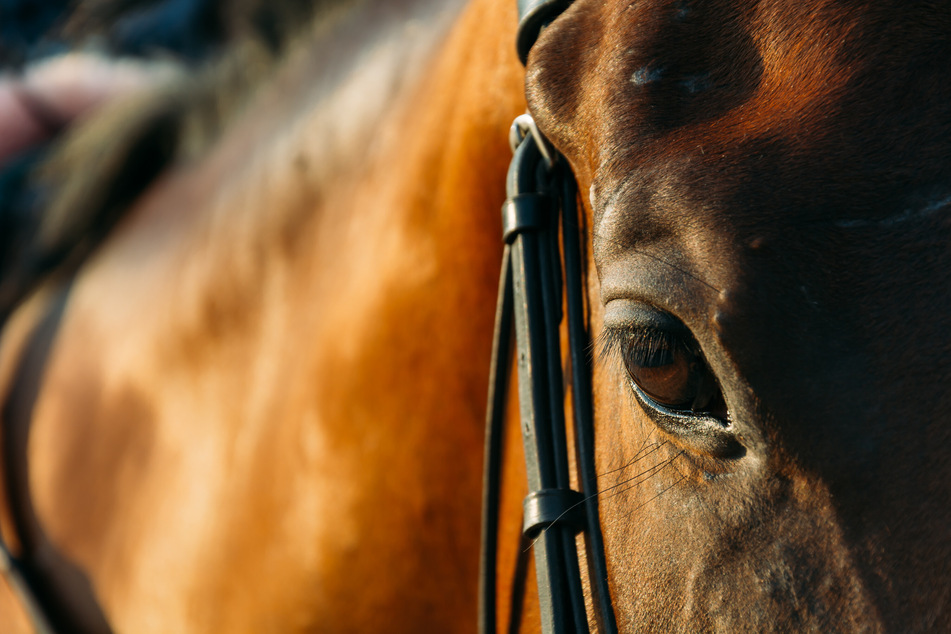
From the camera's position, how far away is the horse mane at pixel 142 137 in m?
1.74

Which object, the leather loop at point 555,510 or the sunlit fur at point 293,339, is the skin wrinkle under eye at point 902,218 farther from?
the sunlit fur at point 293,339

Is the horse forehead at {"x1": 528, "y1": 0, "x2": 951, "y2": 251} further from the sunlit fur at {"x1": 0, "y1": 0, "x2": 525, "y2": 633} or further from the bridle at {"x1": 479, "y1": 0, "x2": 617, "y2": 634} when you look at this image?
the sunlit fur at {"x1": 0, "y1": 0, "x2": 525, "y2": 633}

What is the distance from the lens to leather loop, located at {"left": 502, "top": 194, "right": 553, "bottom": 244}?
87cm

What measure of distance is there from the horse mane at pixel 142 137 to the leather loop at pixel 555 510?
3.88 ft

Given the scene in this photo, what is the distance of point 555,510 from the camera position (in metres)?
0.82

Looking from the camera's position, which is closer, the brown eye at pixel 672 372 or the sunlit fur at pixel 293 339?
the brown eye at pixel 672 372

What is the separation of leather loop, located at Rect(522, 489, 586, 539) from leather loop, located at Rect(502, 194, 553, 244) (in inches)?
10.7

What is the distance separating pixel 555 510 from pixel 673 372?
0.75 ft

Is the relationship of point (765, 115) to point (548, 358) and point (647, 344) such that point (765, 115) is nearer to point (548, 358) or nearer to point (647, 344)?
point (647, 344)

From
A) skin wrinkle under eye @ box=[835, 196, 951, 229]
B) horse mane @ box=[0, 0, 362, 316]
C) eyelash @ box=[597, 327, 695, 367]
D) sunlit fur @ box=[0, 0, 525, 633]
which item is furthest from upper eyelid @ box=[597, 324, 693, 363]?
horse mane @ box=[0, 0, 362, 316]

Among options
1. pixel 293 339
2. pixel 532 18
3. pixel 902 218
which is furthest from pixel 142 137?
pixel 902 218

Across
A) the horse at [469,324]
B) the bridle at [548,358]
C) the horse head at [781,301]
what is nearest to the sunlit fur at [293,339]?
the horse at [469,324]

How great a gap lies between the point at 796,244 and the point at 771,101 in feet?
0.39

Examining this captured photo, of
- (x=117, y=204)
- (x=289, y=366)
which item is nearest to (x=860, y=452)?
(x=289, y=366)
